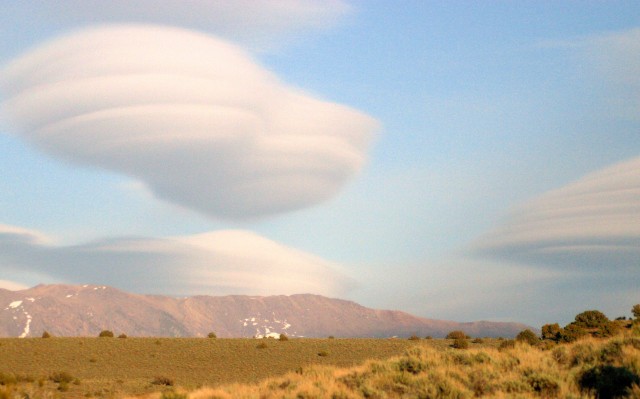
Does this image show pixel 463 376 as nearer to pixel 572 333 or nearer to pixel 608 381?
pixel 608 381

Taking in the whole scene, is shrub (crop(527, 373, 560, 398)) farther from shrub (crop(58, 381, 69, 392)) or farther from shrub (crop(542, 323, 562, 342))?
shrub (crop(542, 323, 562, 342))

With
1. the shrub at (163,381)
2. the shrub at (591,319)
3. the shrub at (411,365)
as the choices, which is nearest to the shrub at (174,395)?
the shrub at (411,365)

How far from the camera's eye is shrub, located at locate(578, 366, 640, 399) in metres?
20.6

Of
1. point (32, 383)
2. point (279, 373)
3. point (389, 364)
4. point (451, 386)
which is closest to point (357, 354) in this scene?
point (279, 373)

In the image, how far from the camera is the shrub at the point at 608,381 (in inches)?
812

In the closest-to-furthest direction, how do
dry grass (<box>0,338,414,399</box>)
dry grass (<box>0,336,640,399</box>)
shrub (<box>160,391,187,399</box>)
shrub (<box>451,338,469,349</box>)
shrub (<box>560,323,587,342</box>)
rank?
dry grass (<box>0,336,640,399</box>) < shrub (<box>160,391,187,399</box>) < dry grass (<box>0,338,414,399</box>) < shrub (<box>560,323,587,342</box>) < shrub (<box>451,338,469,349</box>)

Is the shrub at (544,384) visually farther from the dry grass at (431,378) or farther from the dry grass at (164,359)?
the dry grass at (164,359)

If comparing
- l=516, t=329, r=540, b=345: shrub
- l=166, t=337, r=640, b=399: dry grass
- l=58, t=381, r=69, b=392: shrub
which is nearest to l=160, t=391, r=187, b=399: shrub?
l=166, t=337, r=640, b=399: dry grass

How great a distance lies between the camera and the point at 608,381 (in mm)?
21250

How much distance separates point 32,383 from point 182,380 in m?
11.1

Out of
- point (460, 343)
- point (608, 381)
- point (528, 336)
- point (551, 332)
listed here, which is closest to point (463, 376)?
point (608, 381)

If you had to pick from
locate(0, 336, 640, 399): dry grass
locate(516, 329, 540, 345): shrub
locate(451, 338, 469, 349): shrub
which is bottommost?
locate(0, 336, 640, 399): dry grass

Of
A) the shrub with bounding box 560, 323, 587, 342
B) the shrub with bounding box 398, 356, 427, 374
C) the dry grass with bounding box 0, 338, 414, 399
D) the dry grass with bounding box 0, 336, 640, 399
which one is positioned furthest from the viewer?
the shrub with bounding box 560, 323, 587, 342

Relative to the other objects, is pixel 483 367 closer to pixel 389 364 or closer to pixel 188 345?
pixel 389 364
